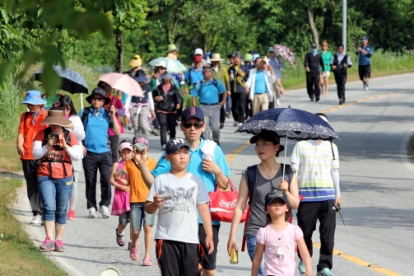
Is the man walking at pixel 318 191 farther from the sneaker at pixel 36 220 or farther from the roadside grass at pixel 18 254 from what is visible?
the sneaker at pixel 36 220

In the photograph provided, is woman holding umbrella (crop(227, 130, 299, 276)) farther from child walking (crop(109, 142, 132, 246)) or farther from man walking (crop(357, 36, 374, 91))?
man walking (crop(357, 36, 374, 91))

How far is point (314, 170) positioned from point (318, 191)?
21 centimetres

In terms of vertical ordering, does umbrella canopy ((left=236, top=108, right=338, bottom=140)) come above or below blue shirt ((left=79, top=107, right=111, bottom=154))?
above

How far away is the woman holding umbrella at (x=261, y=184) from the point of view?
7.76 m

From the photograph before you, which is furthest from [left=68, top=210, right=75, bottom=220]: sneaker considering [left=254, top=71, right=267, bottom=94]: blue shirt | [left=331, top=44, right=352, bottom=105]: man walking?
[left=331, top=44, right=352, bottom=105]: man walking

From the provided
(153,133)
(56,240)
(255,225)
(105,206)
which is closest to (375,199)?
(105,206)

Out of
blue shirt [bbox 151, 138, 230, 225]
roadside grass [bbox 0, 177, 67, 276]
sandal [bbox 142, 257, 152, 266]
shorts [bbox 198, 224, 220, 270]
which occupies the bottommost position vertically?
sandal [bbox 142, 257, 152, 266]

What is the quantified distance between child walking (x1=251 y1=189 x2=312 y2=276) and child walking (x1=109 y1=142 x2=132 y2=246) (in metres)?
4.22

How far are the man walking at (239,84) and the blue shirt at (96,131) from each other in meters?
11.4

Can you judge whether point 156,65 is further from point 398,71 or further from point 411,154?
point 398,71

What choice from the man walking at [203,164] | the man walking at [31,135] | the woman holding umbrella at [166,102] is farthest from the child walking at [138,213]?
the woman holding umbrella at [166,102]

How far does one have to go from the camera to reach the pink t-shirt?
718 cm

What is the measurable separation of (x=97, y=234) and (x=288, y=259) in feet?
18.8

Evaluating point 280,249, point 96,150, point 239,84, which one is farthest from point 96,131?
point 239,84
